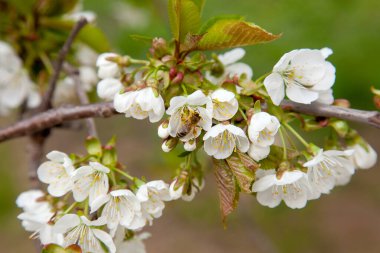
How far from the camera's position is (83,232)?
149cm

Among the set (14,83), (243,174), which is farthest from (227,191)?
(14,83)

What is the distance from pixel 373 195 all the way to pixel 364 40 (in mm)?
3405

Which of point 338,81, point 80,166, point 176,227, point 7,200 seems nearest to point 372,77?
point 338,81

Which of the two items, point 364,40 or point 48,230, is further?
point 364,40

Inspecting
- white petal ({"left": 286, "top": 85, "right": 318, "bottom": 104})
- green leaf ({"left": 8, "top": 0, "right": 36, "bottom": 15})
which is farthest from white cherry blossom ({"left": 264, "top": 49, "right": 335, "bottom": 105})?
green leaf ({"left": 8, "top": 0, "right": 36, "bottom": 15})

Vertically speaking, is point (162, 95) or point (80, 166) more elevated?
point (162, 95)

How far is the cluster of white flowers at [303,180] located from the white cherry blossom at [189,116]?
0.88 ft

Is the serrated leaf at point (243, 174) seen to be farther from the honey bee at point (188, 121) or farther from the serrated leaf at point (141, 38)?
the serrated leaf at point (141, 38)

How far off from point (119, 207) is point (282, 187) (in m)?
0.53

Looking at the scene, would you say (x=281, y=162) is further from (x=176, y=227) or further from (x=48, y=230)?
(x=176, y=227)

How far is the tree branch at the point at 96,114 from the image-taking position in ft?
4.98

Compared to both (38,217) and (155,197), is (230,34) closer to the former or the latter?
(155,197)

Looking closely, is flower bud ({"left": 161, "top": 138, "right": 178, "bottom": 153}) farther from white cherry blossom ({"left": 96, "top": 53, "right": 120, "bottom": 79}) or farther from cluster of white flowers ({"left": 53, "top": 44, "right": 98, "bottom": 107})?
cluster of white flowers ({"left": 53, "top": 44, "right": 98, "bottom": 107})

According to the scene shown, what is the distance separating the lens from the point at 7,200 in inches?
251
